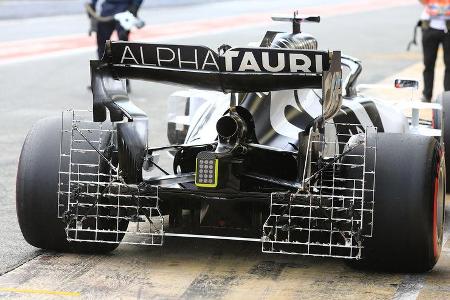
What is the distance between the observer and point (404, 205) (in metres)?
6.84

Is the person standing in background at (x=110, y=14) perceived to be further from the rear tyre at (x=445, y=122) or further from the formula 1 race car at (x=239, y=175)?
the formula 1 race car at (x=239, y=175)

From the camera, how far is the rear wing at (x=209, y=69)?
674 cm

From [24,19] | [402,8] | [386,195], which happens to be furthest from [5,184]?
[402,8]

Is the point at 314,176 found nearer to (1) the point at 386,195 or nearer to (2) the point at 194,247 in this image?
(1) the point at 386,195

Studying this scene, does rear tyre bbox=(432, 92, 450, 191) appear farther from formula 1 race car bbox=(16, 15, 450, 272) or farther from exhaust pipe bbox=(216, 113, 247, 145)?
exhaust pipe bbox=(216, 113, 247, 145)

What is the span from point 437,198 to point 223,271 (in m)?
1.26

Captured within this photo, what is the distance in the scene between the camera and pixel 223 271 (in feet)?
23.6

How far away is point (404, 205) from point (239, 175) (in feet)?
3.01

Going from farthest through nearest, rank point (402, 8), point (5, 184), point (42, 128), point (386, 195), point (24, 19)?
point (402, 8) < point (24, 19) < point (5, 184) < point (42, 128) < point (386, 195)

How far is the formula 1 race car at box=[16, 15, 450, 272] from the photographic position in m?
6.84

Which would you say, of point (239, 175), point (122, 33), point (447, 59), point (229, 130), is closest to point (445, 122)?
point (229, 130)

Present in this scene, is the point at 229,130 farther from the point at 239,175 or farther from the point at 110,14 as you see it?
the point at 110,14

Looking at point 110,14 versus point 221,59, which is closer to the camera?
point 221,59

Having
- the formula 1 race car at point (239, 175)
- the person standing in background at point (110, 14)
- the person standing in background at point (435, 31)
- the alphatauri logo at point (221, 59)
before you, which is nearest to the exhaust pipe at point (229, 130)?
the formula 1 race car at point (239, 175)
